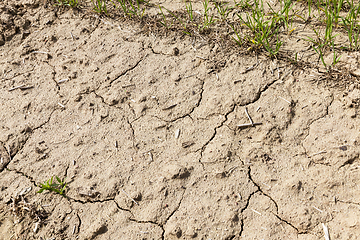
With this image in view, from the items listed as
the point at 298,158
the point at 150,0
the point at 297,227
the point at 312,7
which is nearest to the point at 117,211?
the point at 297,227

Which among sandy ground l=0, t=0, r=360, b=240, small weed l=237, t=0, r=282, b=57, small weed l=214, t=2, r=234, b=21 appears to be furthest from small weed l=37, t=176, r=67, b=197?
small weed l=214, t=2, r=234, b=21

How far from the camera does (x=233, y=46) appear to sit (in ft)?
9.10

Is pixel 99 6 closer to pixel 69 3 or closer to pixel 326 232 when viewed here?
pixel 69 3

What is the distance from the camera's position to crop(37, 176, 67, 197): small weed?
2.16m

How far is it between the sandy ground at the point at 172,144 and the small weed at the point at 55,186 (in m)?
0.06

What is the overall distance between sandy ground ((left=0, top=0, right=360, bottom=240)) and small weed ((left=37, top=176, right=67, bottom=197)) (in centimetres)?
6

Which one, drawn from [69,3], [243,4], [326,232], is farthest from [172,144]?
[69,3]

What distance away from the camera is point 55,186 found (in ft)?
7.34

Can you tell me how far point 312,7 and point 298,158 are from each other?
5.36 feet

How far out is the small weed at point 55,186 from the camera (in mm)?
2162

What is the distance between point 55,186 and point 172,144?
942 mm

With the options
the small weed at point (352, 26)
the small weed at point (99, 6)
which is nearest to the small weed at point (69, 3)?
the small weed at point (99, 6)

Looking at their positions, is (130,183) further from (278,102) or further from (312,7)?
(312,7)

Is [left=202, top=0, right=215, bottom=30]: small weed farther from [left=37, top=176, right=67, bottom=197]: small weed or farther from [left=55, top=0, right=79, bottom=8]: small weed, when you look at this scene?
[left=37, top=176, right=67, bottom=197]: small weed
